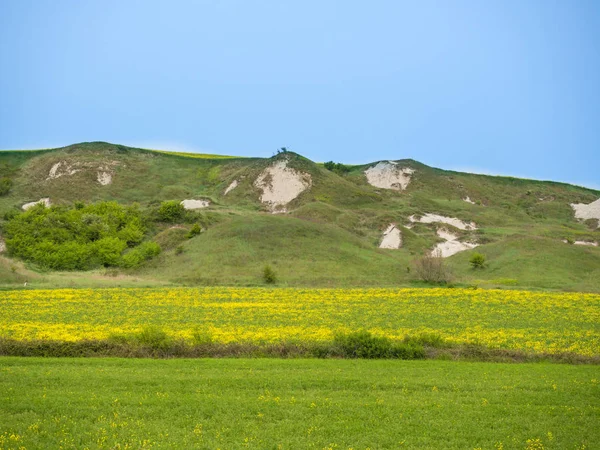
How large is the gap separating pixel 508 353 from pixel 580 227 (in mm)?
92383

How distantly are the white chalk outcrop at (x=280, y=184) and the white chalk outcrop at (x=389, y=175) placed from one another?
77.4 feet

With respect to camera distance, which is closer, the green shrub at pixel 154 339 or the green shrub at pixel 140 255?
the green shrub at pixel 154 339

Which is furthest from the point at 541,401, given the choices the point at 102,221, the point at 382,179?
the point at 382,179

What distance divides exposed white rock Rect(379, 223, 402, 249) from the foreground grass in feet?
186

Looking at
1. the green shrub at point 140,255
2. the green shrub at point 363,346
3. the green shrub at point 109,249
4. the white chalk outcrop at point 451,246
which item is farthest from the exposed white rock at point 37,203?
the green shrub at point 363,346

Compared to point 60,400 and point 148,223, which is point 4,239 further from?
point 60,400

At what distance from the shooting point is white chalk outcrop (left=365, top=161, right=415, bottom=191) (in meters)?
119

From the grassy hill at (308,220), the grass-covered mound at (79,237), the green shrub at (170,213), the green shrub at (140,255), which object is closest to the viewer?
the grassy hill at (308,220)

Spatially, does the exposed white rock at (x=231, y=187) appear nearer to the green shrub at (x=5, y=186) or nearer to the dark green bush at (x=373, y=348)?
the green shrub at (x=5, y=186)

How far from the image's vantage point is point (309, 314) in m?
32.1

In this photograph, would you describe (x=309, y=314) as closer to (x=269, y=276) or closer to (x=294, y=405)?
(x=294, y=405)

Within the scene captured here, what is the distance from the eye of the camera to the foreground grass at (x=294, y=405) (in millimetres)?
12961

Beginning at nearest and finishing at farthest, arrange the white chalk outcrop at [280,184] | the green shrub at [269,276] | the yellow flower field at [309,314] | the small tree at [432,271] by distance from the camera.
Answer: the yellow flower field at [309,314]
the small tree at [432,271]
the green shrub at [269,276]
the white chalk outcrop at [280,184]

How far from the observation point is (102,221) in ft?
244
